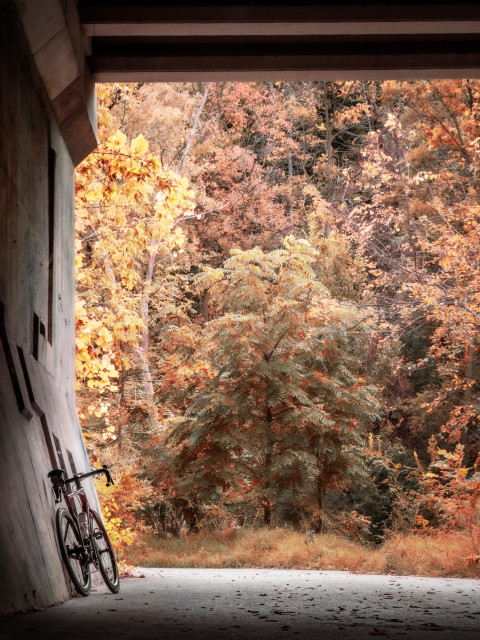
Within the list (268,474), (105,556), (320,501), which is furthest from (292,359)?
(105,556)

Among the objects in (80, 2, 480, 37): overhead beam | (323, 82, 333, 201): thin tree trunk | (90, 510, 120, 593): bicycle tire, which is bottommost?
(90, 510, 120, 593): bicycle tire

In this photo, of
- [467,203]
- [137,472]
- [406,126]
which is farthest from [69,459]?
[406,126]

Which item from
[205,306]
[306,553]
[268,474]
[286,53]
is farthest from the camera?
[205,306]

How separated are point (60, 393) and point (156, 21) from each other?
13.1 feet

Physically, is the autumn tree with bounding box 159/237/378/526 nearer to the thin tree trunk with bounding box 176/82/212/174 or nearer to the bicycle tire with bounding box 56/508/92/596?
the thin tree trunk with bounding box 176/82/212/174

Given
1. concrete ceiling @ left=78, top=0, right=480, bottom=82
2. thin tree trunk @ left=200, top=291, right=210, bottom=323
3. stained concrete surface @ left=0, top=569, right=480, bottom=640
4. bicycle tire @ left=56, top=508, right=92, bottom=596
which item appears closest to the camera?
stained concrete surface @ left=0, top=569, right=480, bottom=640

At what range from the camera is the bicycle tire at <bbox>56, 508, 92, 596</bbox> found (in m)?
7.08

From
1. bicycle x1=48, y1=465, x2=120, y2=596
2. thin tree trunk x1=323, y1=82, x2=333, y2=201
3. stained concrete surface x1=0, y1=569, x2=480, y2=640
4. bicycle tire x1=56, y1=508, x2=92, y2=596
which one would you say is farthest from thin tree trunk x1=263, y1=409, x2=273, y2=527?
thin tree trunk x1=323, y1=82, x2=333, y2=201

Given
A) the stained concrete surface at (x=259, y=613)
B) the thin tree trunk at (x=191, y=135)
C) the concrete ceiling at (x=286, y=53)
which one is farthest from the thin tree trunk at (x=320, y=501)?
the thin tree trunk at (x=191, y=135)

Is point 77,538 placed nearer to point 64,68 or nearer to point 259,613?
point 259,613

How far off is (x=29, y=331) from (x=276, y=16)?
384cm

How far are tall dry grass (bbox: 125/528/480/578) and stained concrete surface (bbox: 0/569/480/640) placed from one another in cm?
412

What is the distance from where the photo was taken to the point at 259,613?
6672 mm

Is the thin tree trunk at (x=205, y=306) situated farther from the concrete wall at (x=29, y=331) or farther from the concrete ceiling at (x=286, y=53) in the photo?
the concrete wall at (x=29, y=331)
